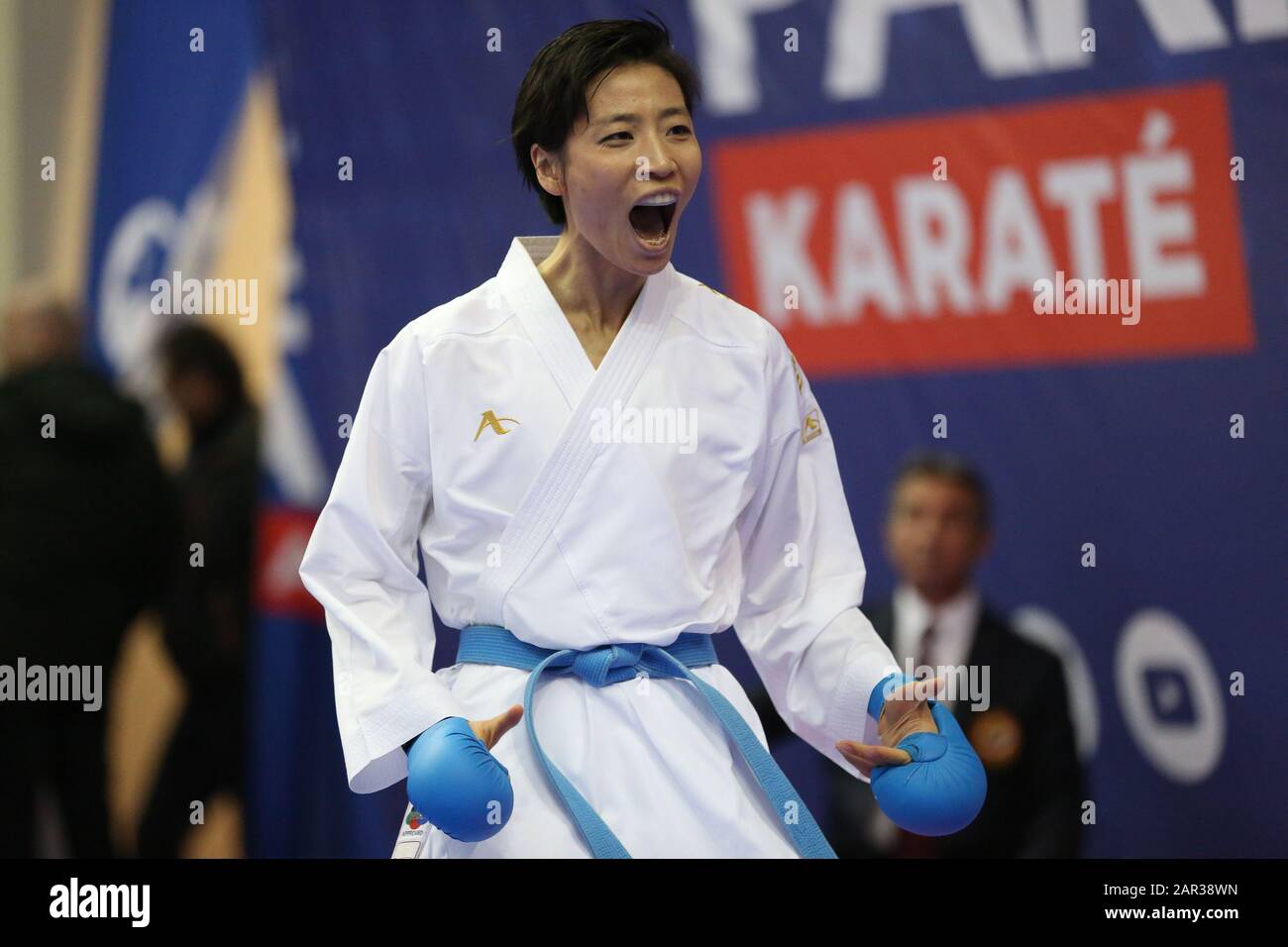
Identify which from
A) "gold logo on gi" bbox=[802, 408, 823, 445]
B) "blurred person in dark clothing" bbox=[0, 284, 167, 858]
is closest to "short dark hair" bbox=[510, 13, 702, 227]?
"gold logo on gi" bbox=[802, 408, 823, 445]

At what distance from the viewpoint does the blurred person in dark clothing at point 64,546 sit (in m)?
4.19

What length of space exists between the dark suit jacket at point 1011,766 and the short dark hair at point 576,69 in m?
1.80

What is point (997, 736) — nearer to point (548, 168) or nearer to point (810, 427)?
point (810, 427)

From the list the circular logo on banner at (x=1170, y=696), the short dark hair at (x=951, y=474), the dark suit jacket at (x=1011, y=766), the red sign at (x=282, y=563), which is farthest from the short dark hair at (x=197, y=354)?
the circular logo on banner at (x=1170, y=696)

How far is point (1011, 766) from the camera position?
3938 mm

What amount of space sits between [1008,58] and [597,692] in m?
2.18

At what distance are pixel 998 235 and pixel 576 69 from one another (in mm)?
1768

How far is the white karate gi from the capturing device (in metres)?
2.39

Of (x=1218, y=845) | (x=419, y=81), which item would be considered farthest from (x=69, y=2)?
(x=1218, y=845)

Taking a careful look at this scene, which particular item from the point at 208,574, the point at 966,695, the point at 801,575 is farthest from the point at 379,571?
the point at 208,574

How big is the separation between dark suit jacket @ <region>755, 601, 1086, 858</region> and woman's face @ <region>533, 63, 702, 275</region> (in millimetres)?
1736

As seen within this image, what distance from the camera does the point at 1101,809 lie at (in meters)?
4.03

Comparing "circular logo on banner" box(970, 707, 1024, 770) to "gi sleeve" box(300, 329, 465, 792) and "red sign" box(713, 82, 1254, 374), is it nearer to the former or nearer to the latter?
"red sign" box(713, 82, 1254, 374)

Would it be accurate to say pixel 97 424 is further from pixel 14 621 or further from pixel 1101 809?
pixel 1101 809
